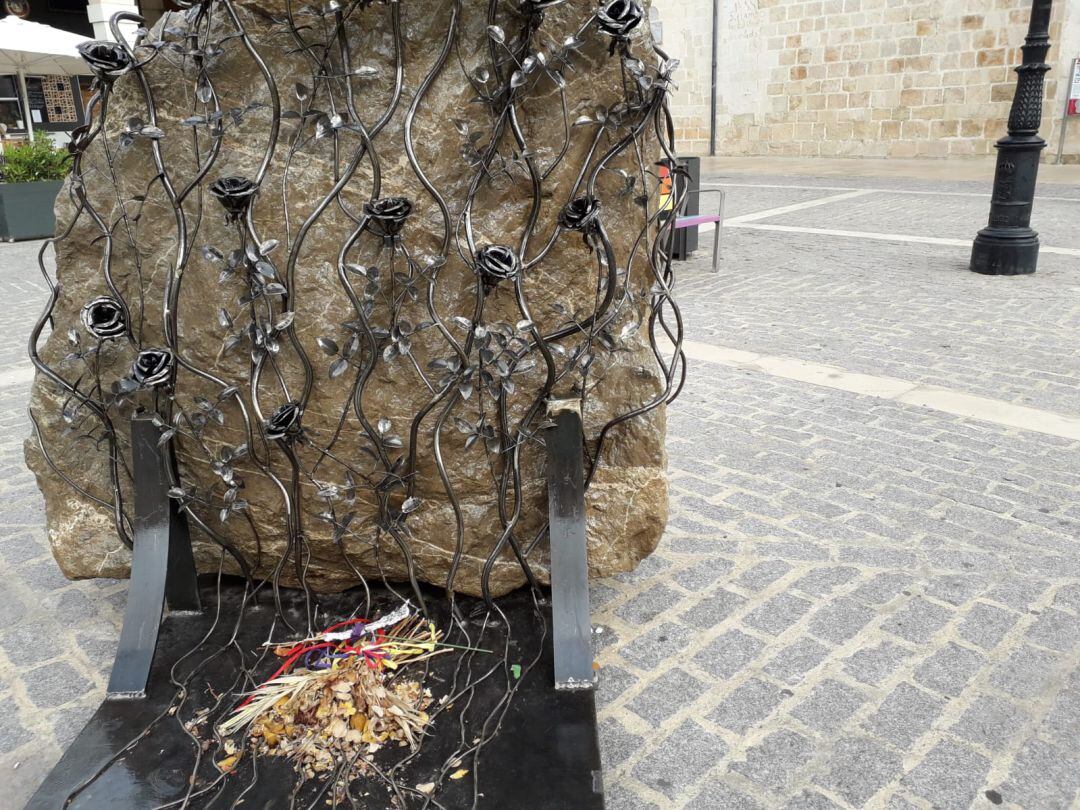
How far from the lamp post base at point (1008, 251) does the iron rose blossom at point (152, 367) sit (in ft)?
23.9

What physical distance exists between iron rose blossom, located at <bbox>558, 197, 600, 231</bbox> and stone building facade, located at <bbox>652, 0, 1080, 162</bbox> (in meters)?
16.6

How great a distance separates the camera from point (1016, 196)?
7.86m

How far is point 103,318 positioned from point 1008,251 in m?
7.42

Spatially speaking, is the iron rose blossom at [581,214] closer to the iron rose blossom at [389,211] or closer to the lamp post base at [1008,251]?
the iron rose blossom at [389,211]

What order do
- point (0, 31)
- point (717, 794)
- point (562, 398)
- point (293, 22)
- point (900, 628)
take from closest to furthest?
point (717, 794) → point (293, 22) → point (562, 398) → point (900, 628) → point (0, 31)

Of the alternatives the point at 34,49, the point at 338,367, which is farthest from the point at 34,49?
the point at 338,367

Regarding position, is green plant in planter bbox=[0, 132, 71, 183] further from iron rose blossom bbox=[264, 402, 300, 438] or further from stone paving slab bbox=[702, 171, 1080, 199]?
iron rose blossom bbox=[264, 402, 300, 438]

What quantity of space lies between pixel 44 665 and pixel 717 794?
6.75 feet

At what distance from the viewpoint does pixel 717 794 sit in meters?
2.22

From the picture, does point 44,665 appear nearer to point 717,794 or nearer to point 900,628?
point 717,794

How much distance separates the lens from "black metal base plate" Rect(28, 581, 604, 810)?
2137mm

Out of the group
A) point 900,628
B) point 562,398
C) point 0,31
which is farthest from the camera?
point 0,31

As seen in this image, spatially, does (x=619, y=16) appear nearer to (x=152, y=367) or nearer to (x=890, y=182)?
(x=152, y=367)

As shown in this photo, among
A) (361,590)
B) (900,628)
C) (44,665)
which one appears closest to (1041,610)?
(900,628)
